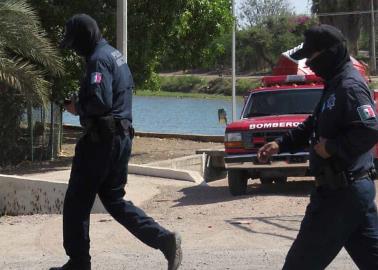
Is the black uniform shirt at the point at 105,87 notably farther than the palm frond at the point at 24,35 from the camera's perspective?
No

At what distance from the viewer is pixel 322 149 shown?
14.2ft

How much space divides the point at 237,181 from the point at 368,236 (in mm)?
6824

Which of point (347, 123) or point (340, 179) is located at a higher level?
point (347, 123)

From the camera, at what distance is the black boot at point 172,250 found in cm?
608

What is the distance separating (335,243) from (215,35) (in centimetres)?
1499

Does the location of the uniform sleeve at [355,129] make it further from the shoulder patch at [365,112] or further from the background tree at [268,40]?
the background tree at [268,40]

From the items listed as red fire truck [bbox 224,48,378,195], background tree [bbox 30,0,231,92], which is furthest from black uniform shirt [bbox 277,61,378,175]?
background tree [bbox 30,0,231,92]

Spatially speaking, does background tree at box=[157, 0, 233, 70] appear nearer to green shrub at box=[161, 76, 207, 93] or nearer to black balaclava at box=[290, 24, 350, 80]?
black balaclava at box=[290, 24, 350, 80]

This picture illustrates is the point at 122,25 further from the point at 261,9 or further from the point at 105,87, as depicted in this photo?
the point at 261,9

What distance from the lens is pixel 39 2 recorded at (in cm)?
1664

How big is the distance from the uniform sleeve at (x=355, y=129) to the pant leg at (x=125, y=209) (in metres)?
2.13

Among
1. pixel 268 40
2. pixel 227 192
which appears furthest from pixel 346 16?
pixel 227 192

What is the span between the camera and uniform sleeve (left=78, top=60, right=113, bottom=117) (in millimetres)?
5789

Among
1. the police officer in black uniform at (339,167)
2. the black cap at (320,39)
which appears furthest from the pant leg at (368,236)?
the black cap at (320,39)
